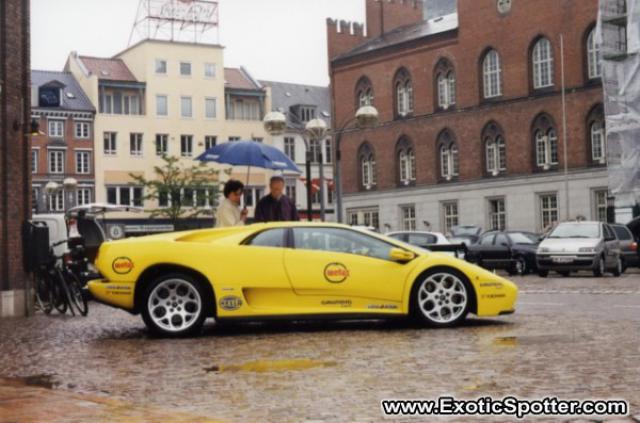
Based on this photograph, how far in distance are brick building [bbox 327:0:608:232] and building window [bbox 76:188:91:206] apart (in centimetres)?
1875

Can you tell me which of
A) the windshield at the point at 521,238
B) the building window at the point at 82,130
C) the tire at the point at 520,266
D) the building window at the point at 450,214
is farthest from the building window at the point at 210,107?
the tire at the point at 520,266

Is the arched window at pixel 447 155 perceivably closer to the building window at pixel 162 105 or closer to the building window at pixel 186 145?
the building window at pixel 186 145

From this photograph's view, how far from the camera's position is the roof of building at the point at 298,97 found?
290 feet

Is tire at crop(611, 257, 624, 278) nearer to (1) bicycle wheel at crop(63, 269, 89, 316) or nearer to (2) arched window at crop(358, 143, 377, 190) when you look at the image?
(1) bicycle wheel at crop(63, 269, 89, 316)

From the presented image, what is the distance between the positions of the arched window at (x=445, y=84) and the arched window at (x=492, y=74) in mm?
2385

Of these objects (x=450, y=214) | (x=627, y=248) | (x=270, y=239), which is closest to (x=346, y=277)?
(x=270, y=239)

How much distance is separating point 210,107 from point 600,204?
3733 cm

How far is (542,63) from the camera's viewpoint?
193ft

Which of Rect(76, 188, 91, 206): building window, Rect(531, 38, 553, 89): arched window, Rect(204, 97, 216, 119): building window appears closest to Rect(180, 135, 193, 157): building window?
Rect(204, 97, 216, 119): building window

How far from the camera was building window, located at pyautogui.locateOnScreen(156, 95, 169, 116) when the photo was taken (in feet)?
267

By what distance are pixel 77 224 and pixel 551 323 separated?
1396 centimetres

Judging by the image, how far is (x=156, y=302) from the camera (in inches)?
475

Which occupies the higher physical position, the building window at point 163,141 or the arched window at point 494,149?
the building window at point 163,141

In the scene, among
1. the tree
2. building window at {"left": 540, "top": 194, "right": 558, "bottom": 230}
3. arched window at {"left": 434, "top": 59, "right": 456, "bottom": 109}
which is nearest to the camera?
building window at {"left": 540, "top": 194, "right": 558, "bottom": 230}
